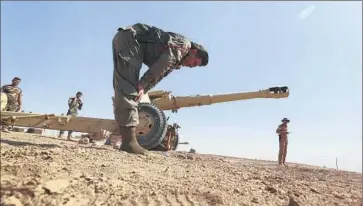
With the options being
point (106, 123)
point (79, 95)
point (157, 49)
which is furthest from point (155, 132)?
point (79, 95)

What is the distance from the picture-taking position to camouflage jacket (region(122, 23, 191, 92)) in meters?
3.68

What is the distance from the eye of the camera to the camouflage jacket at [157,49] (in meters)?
3.68

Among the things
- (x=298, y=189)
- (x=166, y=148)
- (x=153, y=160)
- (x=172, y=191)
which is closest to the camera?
(x=172, y=191)

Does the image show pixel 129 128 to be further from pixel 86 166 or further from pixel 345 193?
pixel 345 193

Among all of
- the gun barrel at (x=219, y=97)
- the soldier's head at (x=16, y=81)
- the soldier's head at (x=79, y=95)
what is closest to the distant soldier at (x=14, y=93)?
the soldier's head at (x=16, y=81)

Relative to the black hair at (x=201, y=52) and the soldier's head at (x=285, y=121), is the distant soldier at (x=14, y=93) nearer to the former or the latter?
the black hair at (x=201, y=52)

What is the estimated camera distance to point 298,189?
3.03 m

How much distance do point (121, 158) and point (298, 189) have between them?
1467 millimetres

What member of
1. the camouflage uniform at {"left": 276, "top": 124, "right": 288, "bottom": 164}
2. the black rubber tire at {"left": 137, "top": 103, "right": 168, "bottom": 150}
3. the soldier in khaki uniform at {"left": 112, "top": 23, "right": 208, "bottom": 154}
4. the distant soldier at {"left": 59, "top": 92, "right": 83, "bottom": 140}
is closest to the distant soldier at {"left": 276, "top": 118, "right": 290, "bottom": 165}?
the camouflage uniform at {"left": 276, "top": 124, "right": 288, "bottom": 164}

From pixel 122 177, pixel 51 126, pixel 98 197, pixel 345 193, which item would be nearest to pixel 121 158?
pixel 122 177

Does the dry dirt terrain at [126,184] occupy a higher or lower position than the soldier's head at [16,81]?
lower

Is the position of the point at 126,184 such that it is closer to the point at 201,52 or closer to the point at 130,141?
the point at 130,141

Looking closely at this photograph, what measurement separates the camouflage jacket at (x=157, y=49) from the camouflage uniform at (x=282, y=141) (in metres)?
6.65

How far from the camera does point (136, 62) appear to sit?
3.68 m
